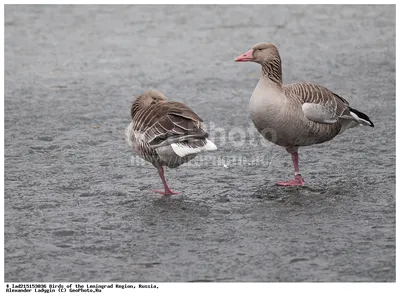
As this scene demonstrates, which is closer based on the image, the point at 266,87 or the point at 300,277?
the point at 300,277

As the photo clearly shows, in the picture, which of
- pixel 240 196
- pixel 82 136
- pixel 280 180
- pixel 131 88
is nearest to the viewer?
pixel 240 196

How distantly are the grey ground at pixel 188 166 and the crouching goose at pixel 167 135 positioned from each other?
40 cm

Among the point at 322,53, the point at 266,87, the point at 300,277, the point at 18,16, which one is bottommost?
the point at 300,277

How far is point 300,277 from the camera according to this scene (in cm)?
559

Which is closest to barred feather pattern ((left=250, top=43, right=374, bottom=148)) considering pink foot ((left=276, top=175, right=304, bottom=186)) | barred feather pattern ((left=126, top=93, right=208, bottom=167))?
pink foot ((left=276, top=175, right=304, bottom=186))

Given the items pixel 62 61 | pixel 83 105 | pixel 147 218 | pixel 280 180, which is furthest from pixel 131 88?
pixel 147 218

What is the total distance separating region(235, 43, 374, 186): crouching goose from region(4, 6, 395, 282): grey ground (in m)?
0.42

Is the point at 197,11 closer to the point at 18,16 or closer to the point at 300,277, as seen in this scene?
the point at 18,16

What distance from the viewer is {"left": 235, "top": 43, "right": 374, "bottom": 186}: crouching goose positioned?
7602 millimetres

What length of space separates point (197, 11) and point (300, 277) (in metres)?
10.8

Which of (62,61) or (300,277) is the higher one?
(62,61)

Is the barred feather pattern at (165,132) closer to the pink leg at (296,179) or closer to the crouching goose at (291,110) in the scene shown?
the crouching goose at (291,110)
